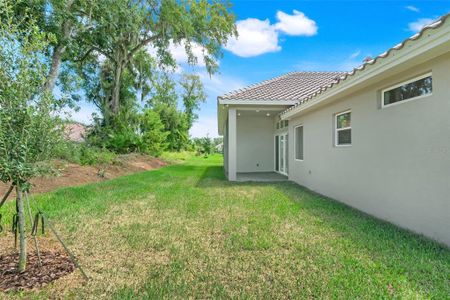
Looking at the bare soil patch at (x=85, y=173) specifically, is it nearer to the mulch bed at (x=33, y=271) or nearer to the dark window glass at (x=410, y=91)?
the mulch bed at (x=33, y=271)

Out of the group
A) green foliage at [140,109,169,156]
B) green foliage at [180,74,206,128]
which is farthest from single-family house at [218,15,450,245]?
green foliage at [180,74,206,128]

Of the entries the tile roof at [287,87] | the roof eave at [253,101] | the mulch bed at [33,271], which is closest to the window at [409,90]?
the tile roof at [287,87]

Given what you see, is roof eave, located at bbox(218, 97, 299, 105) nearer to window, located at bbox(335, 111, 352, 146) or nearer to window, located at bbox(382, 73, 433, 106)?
window, located at bbox(335, 111, 352, 146)

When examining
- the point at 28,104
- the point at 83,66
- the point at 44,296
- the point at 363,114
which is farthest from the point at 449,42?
the point at 83,66

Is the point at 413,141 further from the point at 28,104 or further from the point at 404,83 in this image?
the point at 28,104

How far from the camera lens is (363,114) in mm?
6070

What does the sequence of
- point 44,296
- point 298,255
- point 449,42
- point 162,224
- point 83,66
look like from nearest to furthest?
point 44,296, point 449,42, point 298,255, point 162,224, point 83,66

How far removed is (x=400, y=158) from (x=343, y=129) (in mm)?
2487

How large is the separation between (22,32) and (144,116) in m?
19.6

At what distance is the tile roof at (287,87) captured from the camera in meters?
11.4

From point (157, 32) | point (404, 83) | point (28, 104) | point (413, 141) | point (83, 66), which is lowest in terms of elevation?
point (413, 141)

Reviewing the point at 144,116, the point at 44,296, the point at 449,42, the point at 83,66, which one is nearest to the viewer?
the point at 44,296

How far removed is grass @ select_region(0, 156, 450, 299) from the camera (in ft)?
9.17

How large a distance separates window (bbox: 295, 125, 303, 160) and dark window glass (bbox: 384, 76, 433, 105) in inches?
212
